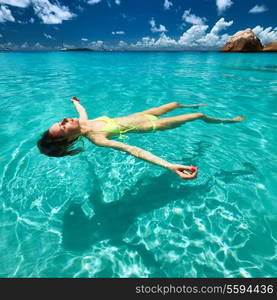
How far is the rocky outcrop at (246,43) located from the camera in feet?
247

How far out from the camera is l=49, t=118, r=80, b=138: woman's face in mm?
3482

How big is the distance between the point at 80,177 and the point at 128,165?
1091mm

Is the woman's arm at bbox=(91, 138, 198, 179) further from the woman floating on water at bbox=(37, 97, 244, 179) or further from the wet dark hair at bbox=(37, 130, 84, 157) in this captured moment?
the wet dark hair at bbox=(37, 130, 84, 157)

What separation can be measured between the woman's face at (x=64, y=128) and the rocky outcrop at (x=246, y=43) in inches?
3615

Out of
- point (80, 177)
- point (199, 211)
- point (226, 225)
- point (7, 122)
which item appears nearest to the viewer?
point (226, 225)

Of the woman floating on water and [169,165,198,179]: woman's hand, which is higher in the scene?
[169,165,198,179]: woman's hand

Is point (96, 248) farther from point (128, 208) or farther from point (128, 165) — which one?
point (128, 165)

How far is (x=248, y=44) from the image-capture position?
249 feet

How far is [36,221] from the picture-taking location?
131 inches

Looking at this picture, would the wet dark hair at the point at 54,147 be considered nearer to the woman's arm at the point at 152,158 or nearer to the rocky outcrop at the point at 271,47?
the woman's arm at the point at 152,158

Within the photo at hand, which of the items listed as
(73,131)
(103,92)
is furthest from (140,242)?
(103,92)

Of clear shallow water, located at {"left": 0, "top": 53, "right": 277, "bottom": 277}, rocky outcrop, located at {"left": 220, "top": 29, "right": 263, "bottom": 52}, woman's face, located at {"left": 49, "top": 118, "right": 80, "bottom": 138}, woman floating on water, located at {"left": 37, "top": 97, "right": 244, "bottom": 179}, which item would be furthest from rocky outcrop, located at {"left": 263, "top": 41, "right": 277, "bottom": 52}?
woman's face, located at {"left": 49, "top": 118, "right": 80, "bottom": 138}

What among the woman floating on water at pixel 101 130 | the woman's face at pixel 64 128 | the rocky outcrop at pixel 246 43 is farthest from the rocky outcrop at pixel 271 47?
the woman's face at pixel 64 128

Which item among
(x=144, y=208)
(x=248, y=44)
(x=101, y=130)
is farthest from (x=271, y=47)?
(x=144, y=208)
